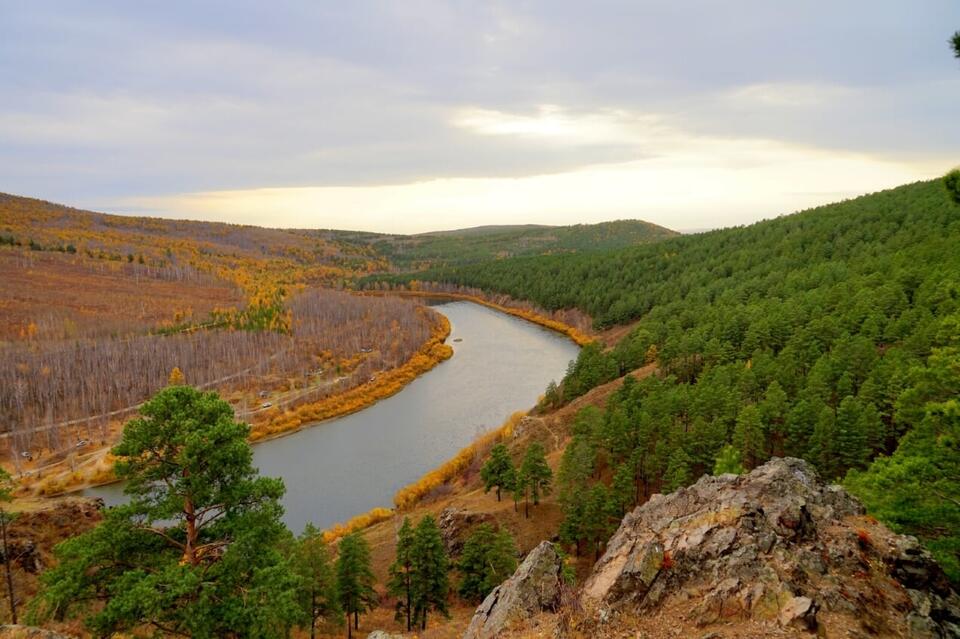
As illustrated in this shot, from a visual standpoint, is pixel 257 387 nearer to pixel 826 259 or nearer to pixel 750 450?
pixel 750 450

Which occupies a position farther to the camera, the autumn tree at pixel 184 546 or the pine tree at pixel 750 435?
the pine tree at pixel 750 435

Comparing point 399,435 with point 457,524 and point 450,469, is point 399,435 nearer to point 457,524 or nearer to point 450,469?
point 450,469

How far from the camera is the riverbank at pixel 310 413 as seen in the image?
153 ft

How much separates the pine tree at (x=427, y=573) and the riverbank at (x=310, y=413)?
19.9m

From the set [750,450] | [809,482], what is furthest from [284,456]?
[809,482]

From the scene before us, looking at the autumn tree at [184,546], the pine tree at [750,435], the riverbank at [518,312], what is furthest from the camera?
the riverbank at [518,312]

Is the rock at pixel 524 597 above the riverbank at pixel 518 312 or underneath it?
above

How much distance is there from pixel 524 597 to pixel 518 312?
5088 inches

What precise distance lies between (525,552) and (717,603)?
23.3 meters

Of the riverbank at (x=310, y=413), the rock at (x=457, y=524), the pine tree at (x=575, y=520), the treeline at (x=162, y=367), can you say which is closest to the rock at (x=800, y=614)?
the pine tree at (x=575, y=520)

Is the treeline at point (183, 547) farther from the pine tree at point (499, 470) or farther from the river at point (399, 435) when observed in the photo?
the pine tree at point (499, 470)

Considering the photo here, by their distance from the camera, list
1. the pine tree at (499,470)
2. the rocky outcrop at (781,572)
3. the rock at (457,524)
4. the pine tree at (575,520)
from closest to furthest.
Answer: the rocky outcrop at (781,572), the pine tree at (575,520), the rock at (457,524), the pine tree at (499,470)

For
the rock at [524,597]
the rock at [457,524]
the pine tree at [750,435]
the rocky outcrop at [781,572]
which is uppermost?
the rocky outcrop at [781,572]

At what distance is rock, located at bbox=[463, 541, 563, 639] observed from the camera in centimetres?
1012
